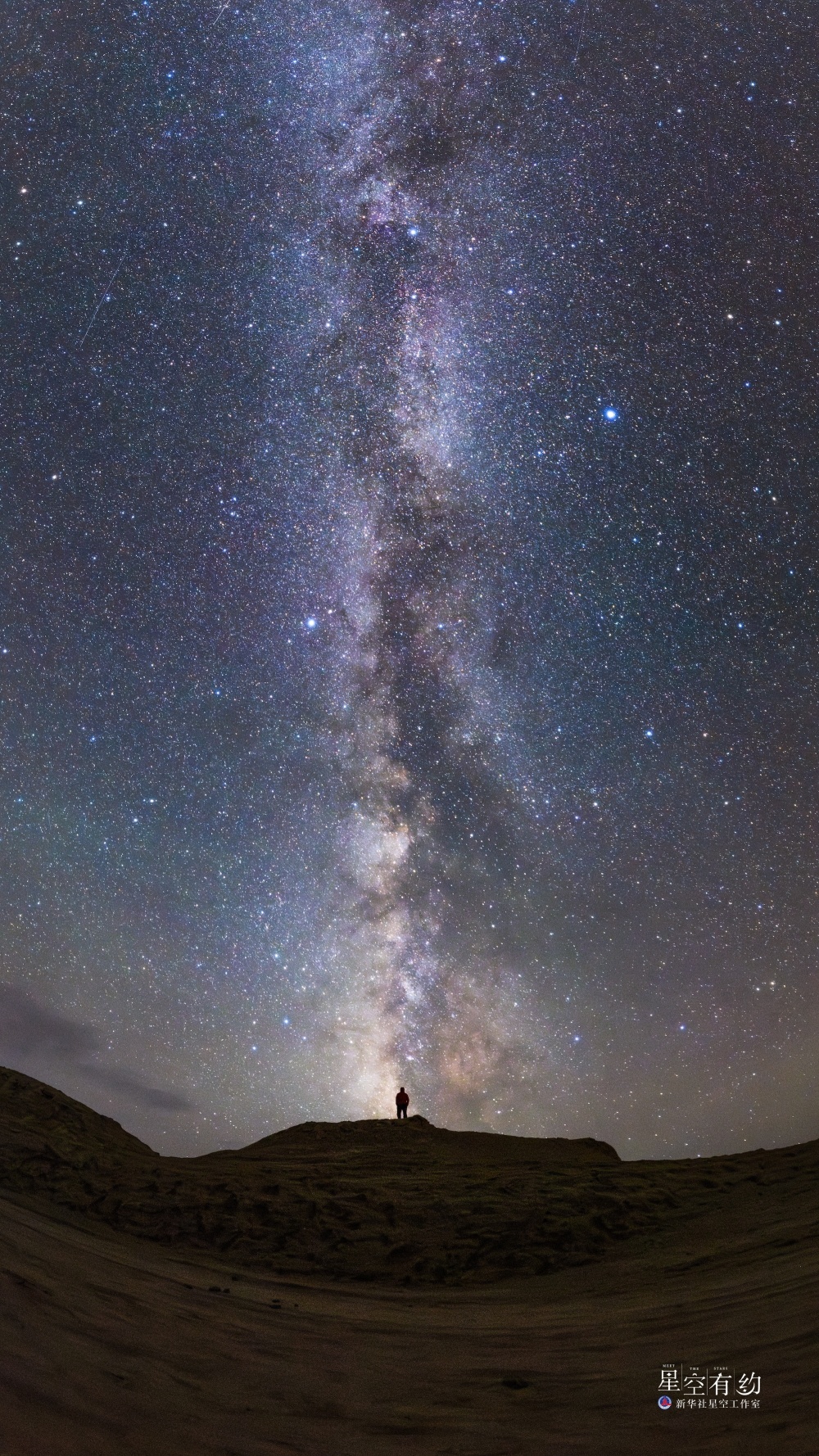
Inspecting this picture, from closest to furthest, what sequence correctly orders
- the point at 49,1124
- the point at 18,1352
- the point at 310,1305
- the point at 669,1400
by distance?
the point at 18,1352 → the point at 669,1400 → the point at 310,1305 → the point at 49,1124

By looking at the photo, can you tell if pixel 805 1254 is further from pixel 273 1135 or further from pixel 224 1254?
pixel 273 1135

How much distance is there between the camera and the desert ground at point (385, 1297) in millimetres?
3582

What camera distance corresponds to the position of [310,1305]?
6.84 metres

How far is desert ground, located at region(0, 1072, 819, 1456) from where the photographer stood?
11.8ft

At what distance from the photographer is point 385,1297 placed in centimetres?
769

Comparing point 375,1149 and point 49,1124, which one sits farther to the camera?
point 375,1149

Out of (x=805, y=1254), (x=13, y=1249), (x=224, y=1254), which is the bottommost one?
(x=224, y=1254)

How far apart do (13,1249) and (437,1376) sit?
267cm

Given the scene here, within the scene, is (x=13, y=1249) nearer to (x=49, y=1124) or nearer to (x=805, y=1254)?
(x=805, y=1254)

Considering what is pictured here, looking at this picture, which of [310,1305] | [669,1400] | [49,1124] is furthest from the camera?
[49,1124]

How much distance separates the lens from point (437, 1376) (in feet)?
15.4

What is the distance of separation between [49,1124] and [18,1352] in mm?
8334

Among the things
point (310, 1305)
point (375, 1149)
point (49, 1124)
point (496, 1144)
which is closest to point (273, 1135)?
point (375, 1149)

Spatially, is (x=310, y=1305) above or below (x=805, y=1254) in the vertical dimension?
below
